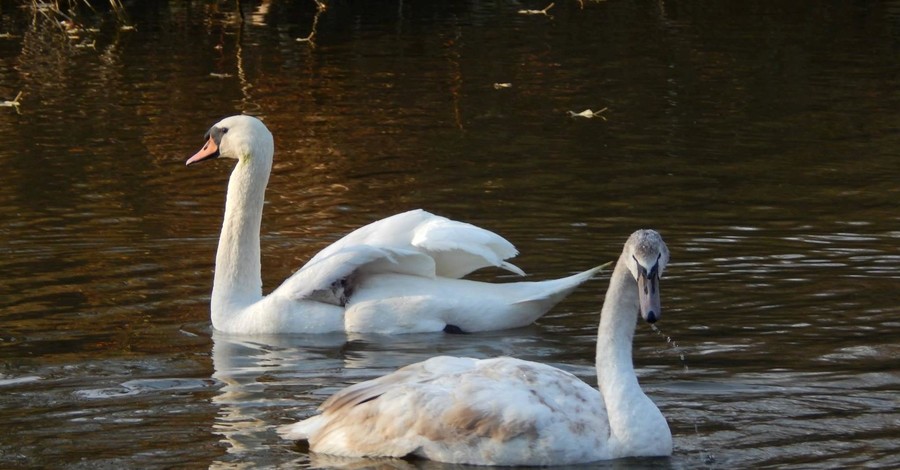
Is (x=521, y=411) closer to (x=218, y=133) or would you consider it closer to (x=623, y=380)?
(x=623, y=380)

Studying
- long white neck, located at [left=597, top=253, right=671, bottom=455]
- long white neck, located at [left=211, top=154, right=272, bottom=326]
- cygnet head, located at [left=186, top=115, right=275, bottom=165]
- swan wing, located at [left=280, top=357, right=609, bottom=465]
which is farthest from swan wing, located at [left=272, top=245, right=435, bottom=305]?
long white neck, located at [left=597, top=253, right=671, bottom=455]

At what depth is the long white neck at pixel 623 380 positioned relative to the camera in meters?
6.44

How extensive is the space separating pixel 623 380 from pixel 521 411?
0.47 m

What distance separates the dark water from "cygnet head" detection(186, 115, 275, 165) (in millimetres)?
1004

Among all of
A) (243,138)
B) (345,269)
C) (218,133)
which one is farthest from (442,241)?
(218,133)

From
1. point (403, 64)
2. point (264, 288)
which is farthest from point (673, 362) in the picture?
point (403, 64)

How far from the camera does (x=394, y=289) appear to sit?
30.3 feet

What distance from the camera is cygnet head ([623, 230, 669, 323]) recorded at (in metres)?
6.41

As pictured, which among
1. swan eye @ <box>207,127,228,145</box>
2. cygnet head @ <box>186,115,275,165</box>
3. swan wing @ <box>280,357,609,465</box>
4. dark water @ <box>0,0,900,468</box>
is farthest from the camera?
swan eye @ <box>207,127,228,145</box>

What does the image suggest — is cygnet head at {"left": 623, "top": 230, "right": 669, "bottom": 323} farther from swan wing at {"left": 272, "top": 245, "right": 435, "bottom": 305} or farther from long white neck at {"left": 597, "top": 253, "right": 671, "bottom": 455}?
swan wing at {"left": 272, "top": 245, "right": 435, "bottom": 305}

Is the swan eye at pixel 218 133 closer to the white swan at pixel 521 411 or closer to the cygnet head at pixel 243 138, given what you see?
the cygnet head at pixel 243 138

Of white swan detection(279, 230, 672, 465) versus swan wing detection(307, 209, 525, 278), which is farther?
swan wing detection(307, 209, 525, 278)

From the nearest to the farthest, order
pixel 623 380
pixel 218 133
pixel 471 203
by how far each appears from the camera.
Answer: pixel 623 380, pixel 218 133, pixel 471 203

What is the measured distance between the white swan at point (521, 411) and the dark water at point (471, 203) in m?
0.12
